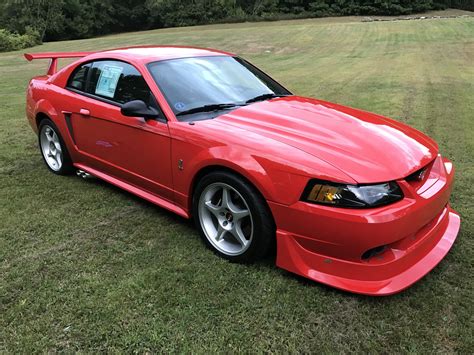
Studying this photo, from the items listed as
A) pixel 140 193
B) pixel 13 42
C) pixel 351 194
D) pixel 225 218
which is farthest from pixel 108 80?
pixel 13 42

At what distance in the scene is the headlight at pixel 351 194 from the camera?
251 centimetres

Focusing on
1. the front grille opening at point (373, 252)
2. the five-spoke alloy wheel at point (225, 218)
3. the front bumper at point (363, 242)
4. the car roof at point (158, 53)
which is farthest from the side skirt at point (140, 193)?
the front grille opening at point (373, 252)

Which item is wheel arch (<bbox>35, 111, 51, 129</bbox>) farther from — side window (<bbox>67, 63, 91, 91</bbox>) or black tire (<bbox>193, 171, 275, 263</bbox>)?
black tire (<bbox>193, 171, 275, 263</bbox>)

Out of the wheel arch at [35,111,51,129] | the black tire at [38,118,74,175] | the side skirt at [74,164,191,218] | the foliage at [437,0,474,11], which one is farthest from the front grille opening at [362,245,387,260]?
the foliage at [437,0,474,11]

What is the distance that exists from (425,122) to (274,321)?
536 cm

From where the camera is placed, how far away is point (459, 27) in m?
27.7

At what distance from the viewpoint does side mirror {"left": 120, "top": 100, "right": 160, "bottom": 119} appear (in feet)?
10.9

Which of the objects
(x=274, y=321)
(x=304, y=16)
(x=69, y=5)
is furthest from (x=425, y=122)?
(x=69, y=5)

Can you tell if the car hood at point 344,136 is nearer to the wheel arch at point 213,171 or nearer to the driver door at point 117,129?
the wheel arch at point 213,171

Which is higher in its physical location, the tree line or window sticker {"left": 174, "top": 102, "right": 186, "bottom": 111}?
window sticker {"left": 174, "top": 102, "right": 186, "bottom": 111}

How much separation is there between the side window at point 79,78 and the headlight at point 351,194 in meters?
2.69

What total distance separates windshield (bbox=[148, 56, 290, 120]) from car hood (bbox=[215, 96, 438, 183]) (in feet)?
0.64

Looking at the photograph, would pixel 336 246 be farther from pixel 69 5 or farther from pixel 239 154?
pixel 69 5

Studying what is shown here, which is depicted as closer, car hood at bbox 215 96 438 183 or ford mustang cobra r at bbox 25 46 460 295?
ford mustang cobra r at bbox 25 46 460 295
